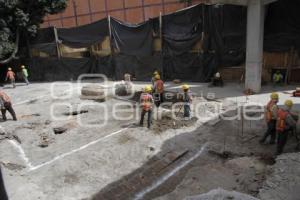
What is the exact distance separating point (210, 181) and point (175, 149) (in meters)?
2.30

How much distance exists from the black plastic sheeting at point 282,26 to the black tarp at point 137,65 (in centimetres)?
735

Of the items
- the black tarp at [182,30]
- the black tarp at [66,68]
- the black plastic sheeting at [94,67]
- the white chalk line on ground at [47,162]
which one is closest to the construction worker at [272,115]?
the white chalk line on ground at [47,162]

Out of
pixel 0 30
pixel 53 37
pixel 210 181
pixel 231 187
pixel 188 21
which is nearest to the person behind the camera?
pixel 231 187

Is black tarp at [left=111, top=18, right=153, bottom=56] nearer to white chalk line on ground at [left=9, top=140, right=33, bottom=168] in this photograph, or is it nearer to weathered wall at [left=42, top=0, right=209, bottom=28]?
weathered wall at [left=42, top=0, right=209, bottom=28]

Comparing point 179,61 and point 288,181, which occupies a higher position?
point 179,61

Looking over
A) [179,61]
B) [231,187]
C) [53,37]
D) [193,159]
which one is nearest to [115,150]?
[193,159]

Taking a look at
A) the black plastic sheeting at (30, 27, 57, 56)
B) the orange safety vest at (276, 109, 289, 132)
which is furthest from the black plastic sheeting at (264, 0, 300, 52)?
the black plastic sheeting at (30, 27, 57, 56)

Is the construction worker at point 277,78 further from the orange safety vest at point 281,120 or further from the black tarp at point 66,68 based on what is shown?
the black tarp at point 66,68

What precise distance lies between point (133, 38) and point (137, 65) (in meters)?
2.00

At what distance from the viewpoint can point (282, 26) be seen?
16469 millimetres

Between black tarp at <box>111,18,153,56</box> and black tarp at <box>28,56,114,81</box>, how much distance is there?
69.4 inches

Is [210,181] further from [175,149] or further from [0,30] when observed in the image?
[0,30]

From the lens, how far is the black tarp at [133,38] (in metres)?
21.1

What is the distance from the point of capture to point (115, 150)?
10023 mm
